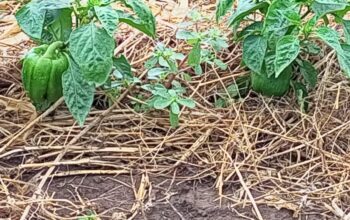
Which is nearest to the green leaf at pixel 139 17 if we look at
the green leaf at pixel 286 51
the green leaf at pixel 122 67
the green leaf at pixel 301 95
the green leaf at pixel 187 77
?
the green leaf at pixel 122 67

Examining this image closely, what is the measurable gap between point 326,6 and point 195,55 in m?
0.37

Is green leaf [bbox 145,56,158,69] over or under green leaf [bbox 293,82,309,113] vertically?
over

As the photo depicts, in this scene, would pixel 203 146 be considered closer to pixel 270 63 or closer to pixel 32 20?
pixel 270 63

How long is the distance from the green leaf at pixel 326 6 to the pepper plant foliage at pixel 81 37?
0.40m

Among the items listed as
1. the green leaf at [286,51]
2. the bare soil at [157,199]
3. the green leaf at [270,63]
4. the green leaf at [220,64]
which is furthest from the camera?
the green leaf at [220,64]

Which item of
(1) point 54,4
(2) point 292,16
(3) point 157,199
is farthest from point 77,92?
(2) point 292,16

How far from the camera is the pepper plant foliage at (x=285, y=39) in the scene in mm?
1831

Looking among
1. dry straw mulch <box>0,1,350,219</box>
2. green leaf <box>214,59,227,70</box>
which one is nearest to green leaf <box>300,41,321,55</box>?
dry straw mulch <box>0,1,350,219</box>

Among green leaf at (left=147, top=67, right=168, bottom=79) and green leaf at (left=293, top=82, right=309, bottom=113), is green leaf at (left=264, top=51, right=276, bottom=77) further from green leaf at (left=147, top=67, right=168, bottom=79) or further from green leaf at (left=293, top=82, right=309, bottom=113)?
green leaf at (left=147, top=67, right=168, bottom=79)

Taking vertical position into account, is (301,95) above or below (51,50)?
below

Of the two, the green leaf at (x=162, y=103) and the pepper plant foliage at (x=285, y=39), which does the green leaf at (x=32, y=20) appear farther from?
the pepper plant foliage at (x=285, y=39)

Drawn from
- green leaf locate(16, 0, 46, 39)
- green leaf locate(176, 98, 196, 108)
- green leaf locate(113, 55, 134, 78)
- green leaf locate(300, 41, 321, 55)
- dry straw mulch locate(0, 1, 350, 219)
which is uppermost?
green leaf locate(16, 0, 46, 39)

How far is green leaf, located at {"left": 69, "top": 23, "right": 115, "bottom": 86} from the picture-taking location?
1.77 m

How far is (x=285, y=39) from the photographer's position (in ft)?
6.04
